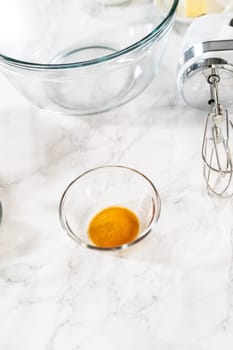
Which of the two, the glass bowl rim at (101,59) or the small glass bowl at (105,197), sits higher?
the glass bowl rim at (101,59)

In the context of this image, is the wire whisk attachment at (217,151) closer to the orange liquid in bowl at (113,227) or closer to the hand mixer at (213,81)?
the hand mixer at (213,81)

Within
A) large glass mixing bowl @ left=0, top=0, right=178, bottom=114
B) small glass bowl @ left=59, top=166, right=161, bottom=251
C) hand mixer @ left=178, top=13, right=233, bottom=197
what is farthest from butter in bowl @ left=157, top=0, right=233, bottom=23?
small glass bowl @ left=59, top=166, right=161, bottom=251

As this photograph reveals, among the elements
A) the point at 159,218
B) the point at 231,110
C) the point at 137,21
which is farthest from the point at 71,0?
the point at 159,218

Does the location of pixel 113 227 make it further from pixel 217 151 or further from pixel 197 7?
pixel 197 7

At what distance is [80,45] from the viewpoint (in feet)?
3.36

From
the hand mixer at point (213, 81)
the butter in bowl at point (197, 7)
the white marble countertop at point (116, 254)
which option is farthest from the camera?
the butter in bowl at point (197, 7)

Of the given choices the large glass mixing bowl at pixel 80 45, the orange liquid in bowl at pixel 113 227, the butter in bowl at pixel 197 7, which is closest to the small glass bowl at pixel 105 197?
the orange liquid in bowl at pixel 113 227

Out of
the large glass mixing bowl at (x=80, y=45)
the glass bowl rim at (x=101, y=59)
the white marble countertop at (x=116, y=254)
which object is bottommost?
the white marble countertop at (x=116, y=254)

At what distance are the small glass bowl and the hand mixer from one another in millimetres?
95

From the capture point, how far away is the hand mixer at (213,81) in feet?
2.56

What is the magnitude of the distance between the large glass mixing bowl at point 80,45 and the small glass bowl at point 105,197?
0.15 m

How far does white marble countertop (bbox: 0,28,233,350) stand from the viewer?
672 millimetres

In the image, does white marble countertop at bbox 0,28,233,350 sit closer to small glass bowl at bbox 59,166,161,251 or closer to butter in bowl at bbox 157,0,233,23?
small glass bowl at bbox 59,166,161,251

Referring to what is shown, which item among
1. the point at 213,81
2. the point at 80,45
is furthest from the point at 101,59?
the point at 80,45
